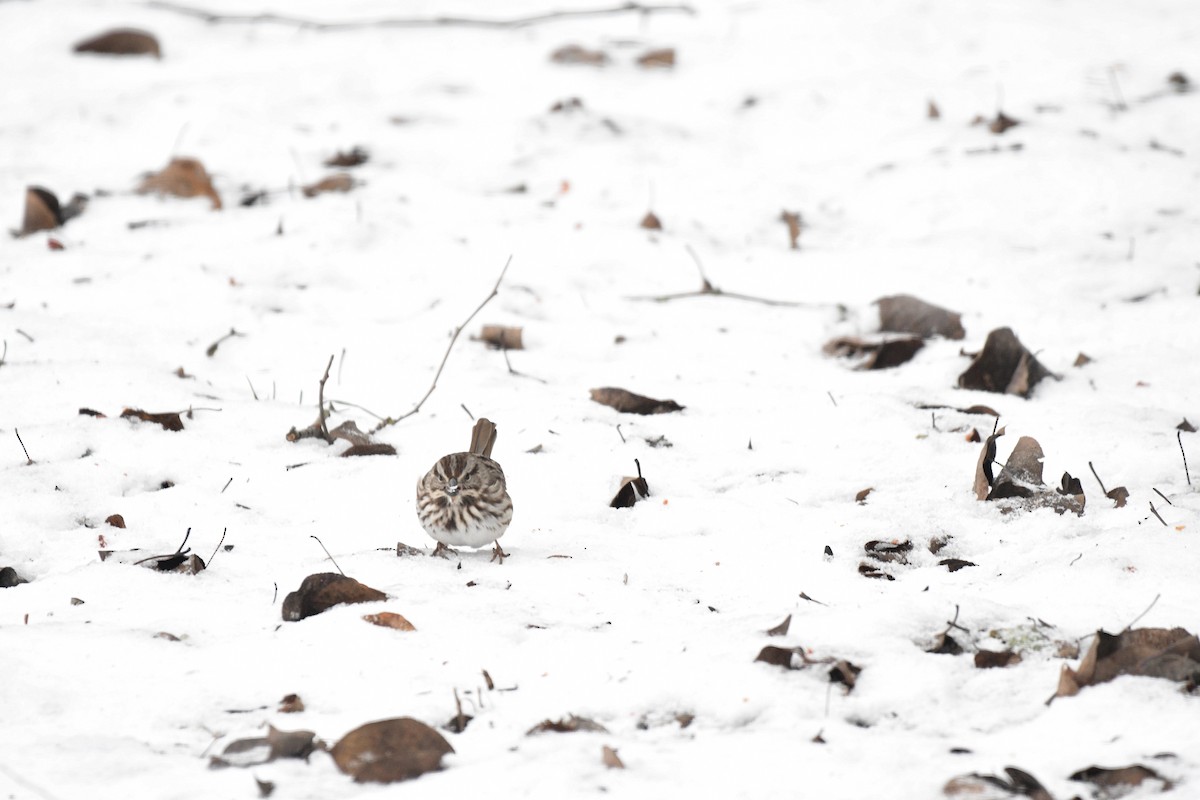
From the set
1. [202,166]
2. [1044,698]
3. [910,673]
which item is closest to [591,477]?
[910,673]

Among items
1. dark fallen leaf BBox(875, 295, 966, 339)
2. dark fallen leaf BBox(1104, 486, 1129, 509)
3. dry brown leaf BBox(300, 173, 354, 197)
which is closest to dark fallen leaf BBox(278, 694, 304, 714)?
dark fallen leaf BBox(1104, 486, 1129, 509)

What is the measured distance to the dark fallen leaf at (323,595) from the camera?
302 cm

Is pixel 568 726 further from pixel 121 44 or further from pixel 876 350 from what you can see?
pixel 121 44

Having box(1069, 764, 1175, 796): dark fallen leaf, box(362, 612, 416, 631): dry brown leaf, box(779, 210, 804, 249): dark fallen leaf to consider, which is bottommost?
box(779, 210, 804, 249): dark fallen leaf

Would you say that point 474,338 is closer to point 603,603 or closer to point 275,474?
point 275,474

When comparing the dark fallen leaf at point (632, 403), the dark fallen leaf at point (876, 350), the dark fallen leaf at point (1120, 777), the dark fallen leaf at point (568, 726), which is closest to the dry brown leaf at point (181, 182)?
the dark fallen leaf at point (632, 403)

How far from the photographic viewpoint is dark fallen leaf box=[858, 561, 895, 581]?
3.33 metres

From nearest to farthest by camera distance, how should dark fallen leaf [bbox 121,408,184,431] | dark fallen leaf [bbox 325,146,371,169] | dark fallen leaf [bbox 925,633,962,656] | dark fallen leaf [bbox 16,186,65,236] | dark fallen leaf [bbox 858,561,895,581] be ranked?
dark fallen leaf [bbox 925,633,962,656]
dark fallen leaf [bbox 858,561,895,581]
dark fallen leaf [bbox 121,408,184,431]
dark fallen leaf [bbox 16,186,65,236]
dark fallen leaf [bbox 325,146,371,169]

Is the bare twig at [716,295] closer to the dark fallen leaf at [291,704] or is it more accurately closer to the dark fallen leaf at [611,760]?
the dark fallen leaf at [291,704]

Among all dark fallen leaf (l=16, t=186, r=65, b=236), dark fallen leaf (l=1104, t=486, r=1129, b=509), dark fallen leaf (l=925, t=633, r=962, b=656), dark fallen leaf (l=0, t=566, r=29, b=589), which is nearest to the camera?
dark fallen leaf (l=925, t=633, r=962, b=656)

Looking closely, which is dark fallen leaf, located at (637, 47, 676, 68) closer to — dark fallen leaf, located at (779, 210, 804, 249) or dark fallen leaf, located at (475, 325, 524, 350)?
dark fallen leaf, located at (779, 210, 804, 249)

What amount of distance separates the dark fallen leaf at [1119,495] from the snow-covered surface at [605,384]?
9 cm

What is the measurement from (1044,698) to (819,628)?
576 mm

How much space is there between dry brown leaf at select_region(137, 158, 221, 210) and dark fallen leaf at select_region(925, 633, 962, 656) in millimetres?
5244
